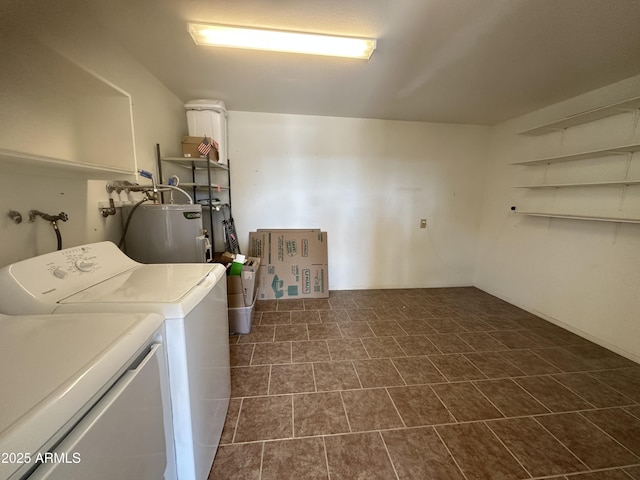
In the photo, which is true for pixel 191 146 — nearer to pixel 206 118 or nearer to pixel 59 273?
pixel 206 118

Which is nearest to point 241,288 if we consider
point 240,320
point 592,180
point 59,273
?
point 240,320

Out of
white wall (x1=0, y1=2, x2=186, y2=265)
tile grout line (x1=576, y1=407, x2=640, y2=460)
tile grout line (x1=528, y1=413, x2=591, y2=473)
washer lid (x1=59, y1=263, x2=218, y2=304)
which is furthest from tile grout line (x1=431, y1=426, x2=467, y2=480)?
white wall (x1=0, y1=2, x2=186, y2=265)

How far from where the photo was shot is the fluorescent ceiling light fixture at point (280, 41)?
151 centimetres

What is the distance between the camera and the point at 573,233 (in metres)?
2.42

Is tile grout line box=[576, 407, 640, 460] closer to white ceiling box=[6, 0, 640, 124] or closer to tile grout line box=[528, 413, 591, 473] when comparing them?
tile grout line box=[528, 413, 591, 473]

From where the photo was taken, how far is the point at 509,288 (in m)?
3.13

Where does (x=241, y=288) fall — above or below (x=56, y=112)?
below

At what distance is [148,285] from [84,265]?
0.35 meters

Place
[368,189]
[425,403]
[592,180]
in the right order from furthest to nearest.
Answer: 1. [368,189]
2. [592,180]
3. [425,403]

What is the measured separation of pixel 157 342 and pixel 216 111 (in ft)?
8.34

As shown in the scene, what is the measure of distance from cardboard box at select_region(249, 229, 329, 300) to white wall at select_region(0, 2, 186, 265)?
60.1 inches

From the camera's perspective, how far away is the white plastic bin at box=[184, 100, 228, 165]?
251cm

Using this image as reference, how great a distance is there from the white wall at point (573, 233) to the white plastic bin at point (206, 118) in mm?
3571

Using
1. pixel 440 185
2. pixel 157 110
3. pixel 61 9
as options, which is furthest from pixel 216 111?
pixel 440 185
